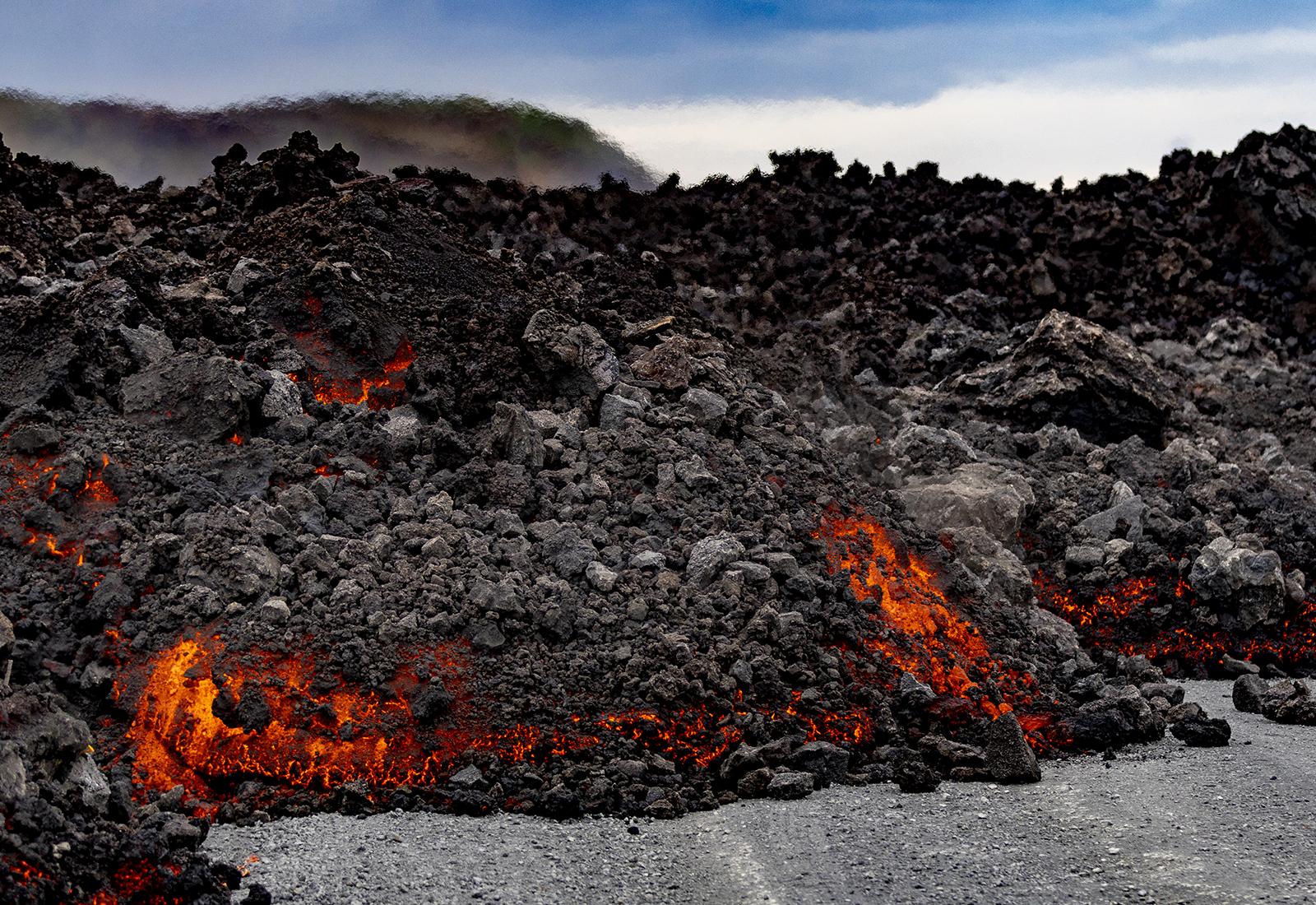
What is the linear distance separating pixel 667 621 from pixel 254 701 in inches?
123

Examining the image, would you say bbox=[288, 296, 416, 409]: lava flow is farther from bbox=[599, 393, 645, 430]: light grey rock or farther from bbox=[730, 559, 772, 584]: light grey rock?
bbox=[730, 559, 772, 584]: light grey rock

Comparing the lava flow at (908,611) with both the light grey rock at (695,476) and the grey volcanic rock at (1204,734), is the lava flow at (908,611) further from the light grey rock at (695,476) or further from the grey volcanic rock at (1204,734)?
the grey volcanic rock at (1204,734)

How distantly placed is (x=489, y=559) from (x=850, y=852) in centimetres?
364

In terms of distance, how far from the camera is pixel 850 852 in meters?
5.82

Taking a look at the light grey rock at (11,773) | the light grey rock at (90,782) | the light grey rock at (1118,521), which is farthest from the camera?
the light grey rock at (1118,521)

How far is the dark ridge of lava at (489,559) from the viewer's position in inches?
259

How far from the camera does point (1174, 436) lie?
17156 mm

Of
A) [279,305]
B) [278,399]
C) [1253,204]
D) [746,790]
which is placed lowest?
[746,790]

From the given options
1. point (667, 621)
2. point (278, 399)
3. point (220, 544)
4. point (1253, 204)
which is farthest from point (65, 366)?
point (1253, 204)

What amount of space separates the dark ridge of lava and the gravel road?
0.28 meters

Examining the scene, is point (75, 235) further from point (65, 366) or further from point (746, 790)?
point (746, 790)

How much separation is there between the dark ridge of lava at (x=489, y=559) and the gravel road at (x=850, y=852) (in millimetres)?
280

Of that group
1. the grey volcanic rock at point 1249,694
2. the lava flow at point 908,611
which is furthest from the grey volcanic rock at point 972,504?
the grey volcanic rock at point 1249,694

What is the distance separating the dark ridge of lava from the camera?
658 centimetres
